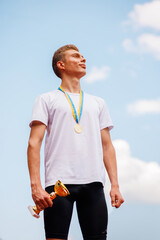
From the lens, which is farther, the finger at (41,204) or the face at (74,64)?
the face at (74,64)

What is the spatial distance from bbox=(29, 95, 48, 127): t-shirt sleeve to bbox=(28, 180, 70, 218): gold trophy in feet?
2.50

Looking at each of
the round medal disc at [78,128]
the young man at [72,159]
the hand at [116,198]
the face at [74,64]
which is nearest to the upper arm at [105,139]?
the young man at [72,159]

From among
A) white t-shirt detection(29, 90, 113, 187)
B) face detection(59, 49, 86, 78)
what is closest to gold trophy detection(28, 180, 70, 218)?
white t-shirt detection(29, 90, 113, 187)

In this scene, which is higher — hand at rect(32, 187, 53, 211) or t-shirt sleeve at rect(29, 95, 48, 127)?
t-shirt sleeve at rect(29, 95, 48, 127)

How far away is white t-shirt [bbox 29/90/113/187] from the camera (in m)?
4.00

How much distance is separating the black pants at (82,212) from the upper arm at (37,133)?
1.73ft

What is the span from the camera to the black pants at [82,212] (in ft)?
12.5

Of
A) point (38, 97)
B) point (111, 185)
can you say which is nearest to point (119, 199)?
point (111, 185)

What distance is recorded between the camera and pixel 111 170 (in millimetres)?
4391

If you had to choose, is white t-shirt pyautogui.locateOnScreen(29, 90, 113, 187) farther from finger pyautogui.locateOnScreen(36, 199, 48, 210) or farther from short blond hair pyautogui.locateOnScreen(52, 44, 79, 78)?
short blond hair pyautogui.locateOnScreen(52, 44, 79, 78)

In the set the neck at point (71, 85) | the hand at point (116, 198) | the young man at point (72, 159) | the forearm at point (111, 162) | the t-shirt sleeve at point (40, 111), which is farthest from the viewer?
the neck at point (71, 85)

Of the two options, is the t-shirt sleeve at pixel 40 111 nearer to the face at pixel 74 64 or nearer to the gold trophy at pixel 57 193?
the face at pixel 74 64

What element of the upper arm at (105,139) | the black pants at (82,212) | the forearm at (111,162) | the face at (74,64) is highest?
the face at (74,64)

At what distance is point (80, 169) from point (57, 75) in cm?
144
